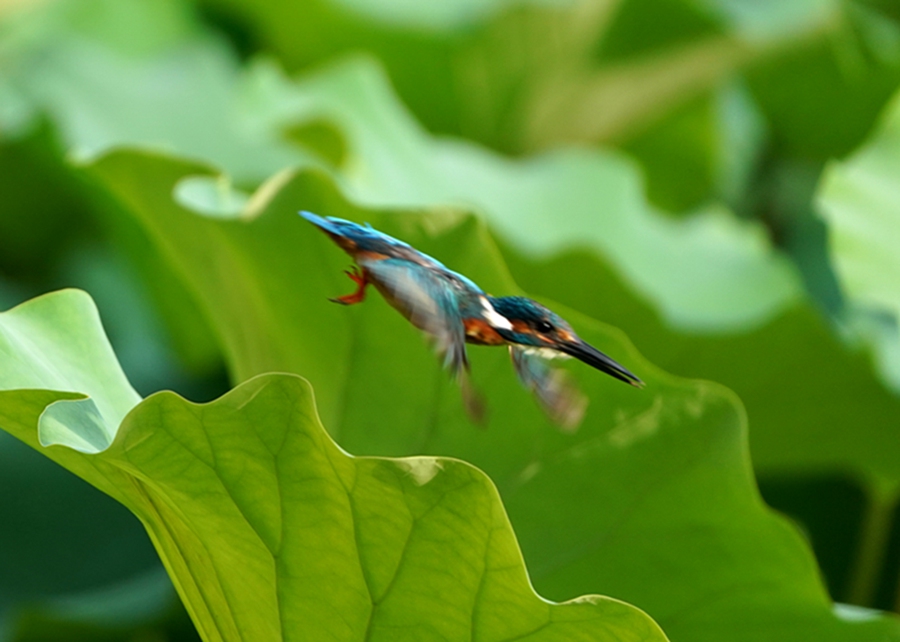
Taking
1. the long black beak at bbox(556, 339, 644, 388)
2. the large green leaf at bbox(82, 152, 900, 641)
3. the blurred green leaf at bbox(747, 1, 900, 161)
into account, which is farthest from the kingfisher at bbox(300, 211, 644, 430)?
the blurred green leaf at bbox(747, 1, 900, 161)

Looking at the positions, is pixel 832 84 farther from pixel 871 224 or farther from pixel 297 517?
pixel 297 517

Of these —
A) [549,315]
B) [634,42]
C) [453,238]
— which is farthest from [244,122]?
[549,315]

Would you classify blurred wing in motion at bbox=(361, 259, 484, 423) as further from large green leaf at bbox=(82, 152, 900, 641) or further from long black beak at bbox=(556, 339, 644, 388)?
large green leaf at bbox=(82, 152, 900, 641)

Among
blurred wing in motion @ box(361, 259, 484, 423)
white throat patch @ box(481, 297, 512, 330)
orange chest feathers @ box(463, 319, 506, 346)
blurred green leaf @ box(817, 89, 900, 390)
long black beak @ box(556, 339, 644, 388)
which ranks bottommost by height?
blurred green leaf @ box(817, 89, 900, 390)

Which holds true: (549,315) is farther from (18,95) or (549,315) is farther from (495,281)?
(18,95)

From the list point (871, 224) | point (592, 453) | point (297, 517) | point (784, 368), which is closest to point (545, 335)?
point (297, 517)

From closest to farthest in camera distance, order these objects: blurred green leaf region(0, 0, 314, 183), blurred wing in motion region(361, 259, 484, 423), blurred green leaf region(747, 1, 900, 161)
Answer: blurred wing in motion region(361, 259, 484, 423) < blurred green leaf region(0, 0, 314, 183) < blurred green leaf region(747, 1, 900, 161)
